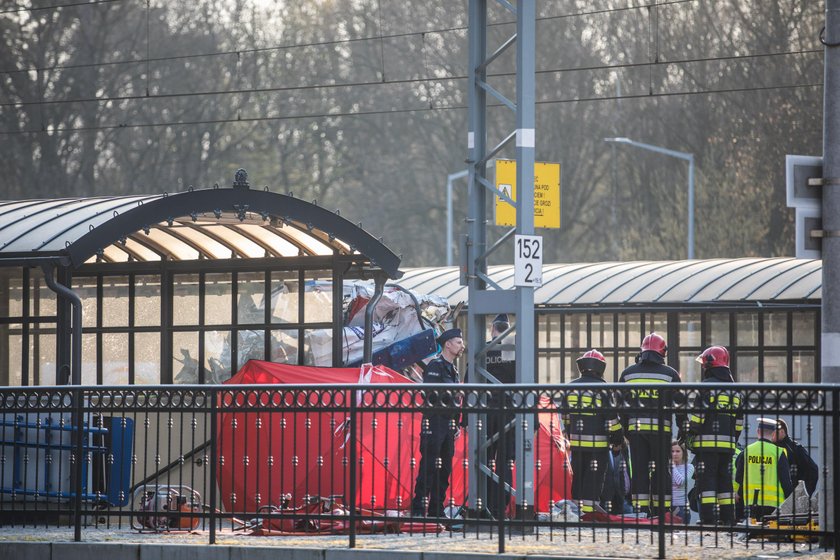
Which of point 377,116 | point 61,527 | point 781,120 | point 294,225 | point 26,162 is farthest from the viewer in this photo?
point 377,116

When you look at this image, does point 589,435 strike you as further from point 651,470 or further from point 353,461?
point 353,461

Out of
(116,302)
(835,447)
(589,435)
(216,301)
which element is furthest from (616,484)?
(116,302)

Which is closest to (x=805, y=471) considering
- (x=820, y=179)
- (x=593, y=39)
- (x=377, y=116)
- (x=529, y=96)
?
(x=820, y=179)

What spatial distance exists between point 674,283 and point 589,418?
13.6 metres

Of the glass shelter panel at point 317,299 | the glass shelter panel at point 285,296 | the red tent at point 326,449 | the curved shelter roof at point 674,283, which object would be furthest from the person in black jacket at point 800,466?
the curved shelter roof at point 674,283

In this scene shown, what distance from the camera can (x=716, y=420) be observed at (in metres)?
10.2

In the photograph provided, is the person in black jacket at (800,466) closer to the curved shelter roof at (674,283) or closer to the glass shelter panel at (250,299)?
the glass shelter panel at (250,299)

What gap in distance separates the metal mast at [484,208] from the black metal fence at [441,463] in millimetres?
357

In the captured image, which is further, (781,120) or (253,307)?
(781,120)

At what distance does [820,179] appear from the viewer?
1084 cm

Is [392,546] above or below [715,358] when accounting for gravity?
below

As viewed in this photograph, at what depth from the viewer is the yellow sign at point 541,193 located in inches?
668

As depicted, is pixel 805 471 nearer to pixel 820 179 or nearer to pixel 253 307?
pixel 820 179

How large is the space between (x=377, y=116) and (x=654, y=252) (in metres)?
11.4
